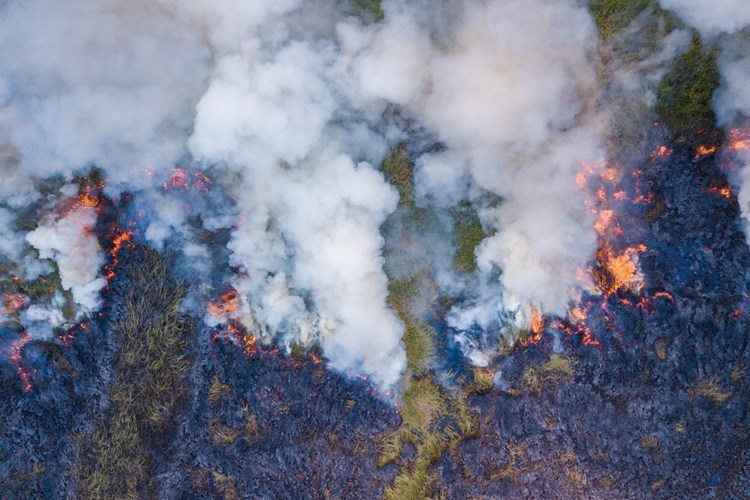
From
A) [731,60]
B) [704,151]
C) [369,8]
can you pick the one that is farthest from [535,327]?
[369,8]

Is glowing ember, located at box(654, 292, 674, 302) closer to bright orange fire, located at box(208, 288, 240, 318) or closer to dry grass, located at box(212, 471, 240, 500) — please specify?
bright orange fire, located at box(208, 288, 240, 318)

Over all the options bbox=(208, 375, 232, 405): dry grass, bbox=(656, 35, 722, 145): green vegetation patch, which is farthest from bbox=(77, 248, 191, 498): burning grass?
bbox=(656, 35, 722, 145): green vegetation patch

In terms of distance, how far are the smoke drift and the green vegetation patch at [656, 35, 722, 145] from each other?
0.71m

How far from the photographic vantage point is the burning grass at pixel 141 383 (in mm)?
5273

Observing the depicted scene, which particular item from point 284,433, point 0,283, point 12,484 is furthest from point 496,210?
point 12,484

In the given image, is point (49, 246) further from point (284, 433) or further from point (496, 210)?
point (496, 210)

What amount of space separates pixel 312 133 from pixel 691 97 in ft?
12.7

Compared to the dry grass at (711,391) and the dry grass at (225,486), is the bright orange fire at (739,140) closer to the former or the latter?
the dry grass at (711,391)

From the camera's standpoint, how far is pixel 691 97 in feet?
15.6

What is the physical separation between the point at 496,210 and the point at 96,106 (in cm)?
439

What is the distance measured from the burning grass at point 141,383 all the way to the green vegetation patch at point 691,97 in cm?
552

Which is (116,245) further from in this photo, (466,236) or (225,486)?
(466,236)

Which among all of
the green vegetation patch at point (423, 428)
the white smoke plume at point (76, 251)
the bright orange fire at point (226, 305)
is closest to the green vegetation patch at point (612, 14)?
the green vegetation patch at point (423, 428)

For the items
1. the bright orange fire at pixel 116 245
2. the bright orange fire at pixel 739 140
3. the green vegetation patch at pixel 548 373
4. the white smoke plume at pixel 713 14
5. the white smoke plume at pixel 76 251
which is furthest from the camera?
the bright orange fire at pixel 116 245
